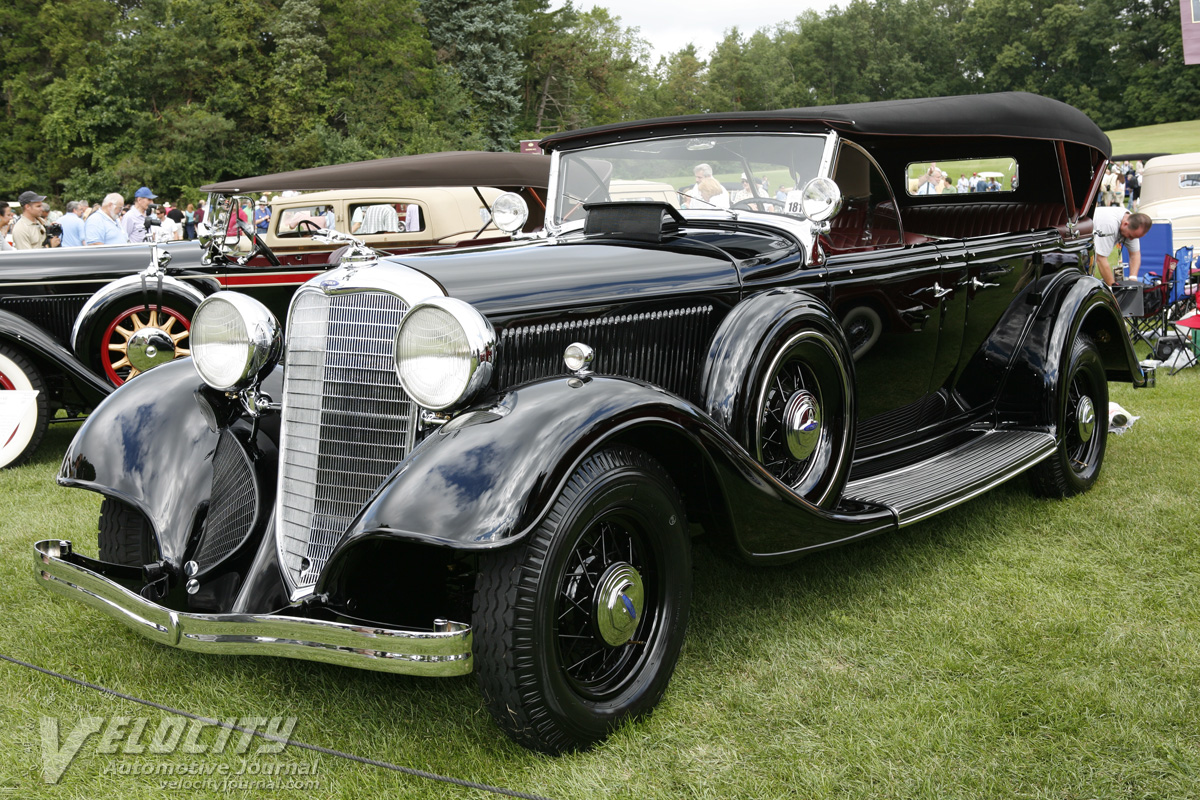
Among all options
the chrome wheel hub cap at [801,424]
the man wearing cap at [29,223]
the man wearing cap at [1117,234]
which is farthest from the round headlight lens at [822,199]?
the man wearing cap at [29,223]

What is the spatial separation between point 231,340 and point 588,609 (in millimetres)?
1549

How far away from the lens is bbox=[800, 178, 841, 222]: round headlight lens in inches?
144

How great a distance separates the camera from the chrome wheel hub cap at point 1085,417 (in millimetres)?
4965

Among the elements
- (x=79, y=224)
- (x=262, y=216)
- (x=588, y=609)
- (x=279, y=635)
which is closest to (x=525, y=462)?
(x=588, y=609)

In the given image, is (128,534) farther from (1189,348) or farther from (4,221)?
(4,221)

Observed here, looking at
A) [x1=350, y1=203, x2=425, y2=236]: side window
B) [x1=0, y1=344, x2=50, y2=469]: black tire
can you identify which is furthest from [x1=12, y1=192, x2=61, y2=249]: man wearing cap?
[x1=0, y1=344, x2=50, y2=469]: black tire

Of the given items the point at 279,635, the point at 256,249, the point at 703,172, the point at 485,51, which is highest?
the point at 485,51

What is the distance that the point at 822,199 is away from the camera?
3.66 meters

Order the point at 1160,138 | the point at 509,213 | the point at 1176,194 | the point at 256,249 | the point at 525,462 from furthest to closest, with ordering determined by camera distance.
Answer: the point at 1160,138 < the point at 1176,194 < the point at 256,249 < the point at 509,213 < the point at 525,462

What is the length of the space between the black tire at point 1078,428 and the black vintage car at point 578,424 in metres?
0.03

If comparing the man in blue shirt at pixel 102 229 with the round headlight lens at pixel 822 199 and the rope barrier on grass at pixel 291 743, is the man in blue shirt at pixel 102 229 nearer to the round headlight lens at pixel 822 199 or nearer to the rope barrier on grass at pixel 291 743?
the rope barrier on grass at pixel 291 743

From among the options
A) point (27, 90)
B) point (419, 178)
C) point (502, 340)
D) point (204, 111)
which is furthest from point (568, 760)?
point (27, 90)

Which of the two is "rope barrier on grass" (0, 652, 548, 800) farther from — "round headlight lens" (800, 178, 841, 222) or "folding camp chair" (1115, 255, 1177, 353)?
"folding camp chair" (1115, 255, 1177, 353)

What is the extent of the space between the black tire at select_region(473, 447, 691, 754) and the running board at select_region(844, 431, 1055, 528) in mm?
1180
